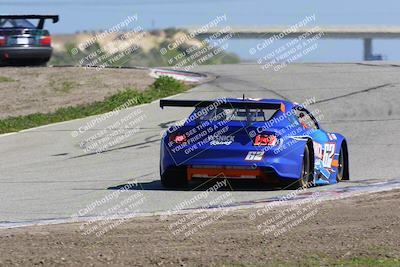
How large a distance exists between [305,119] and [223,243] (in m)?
5.74

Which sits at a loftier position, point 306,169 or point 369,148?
point 306,169

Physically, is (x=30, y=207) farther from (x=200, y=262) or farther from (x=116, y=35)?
(x=116, y=35)

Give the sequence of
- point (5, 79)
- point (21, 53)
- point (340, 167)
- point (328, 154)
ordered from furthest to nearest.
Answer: point (21, 53)
point (5, 79)
point (340, 167)
point (328, 154)

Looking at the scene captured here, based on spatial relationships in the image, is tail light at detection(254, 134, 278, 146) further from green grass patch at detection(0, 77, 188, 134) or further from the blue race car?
green grass patch at detection(0, 77, 188, 134)

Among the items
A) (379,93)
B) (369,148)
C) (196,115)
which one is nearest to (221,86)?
(379,93)

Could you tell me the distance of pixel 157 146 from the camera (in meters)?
18.1

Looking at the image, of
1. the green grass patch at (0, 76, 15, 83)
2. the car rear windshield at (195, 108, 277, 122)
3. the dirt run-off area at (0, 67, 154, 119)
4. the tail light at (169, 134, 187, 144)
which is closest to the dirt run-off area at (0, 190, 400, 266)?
the tail light at (169, 134, 187, 144)

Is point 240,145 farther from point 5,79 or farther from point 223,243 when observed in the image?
point 5,79

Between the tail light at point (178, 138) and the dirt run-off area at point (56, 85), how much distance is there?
35.9 feet

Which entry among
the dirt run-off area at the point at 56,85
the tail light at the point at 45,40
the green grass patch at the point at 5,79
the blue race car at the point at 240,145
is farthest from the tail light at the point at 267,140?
the tail light at the point at 45,40

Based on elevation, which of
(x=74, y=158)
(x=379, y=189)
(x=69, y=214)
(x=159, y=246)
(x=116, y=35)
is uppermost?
(x=159, y=246)

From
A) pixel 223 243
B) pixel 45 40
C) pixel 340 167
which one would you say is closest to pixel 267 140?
pixel 340 167

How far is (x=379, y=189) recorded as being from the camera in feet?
39.6

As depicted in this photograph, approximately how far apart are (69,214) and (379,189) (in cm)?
372
